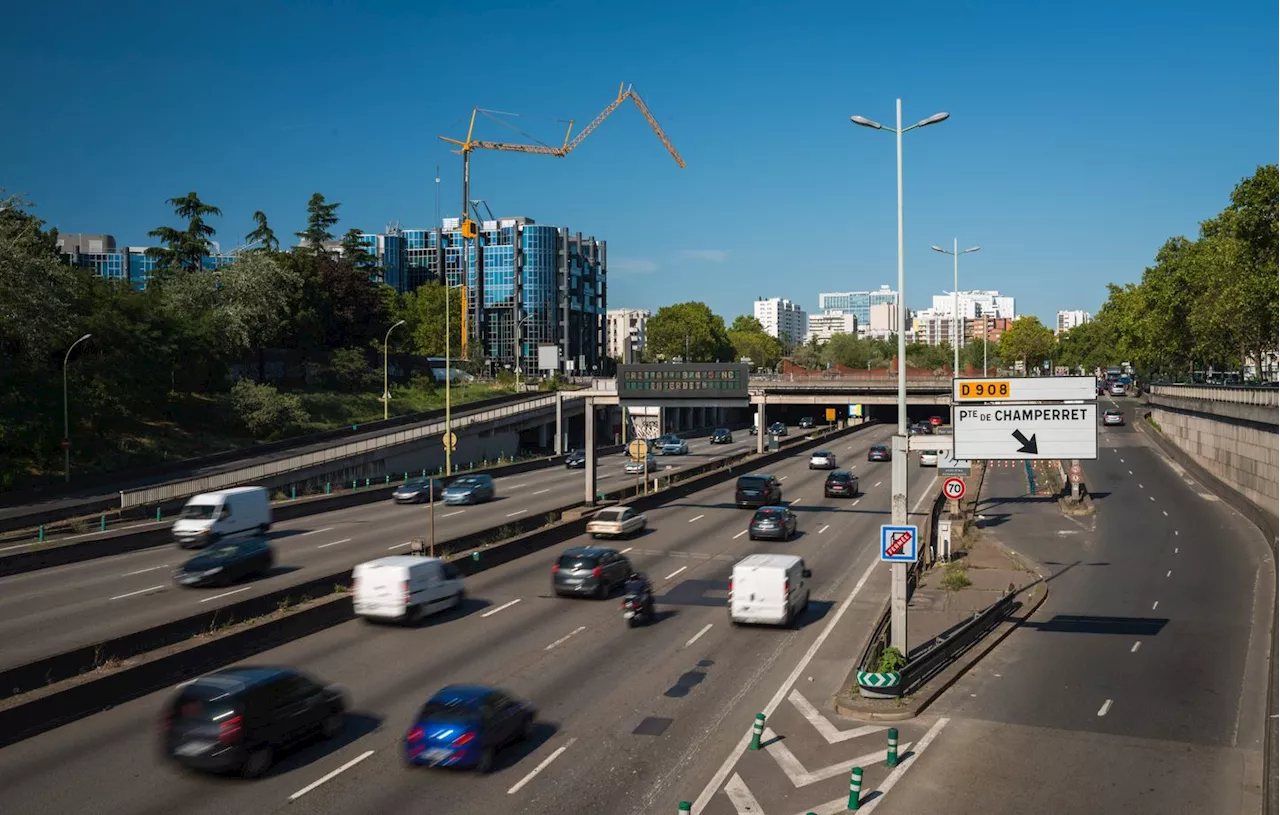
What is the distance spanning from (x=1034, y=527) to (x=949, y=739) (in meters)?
34.1

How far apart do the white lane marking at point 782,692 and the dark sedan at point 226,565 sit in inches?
706

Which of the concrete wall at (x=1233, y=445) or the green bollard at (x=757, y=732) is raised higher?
the concrete wall at (x=1233, y=445)

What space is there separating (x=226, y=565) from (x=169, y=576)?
3.65m

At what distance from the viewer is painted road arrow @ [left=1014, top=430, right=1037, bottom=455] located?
69.4 feet

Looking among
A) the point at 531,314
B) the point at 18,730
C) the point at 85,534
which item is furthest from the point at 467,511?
the point at 531,314

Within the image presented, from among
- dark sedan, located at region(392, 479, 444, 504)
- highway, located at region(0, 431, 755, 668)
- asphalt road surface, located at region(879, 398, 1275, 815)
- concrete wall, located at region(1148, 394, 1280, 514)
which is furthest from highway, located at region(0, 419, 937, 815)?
concrete wall, located at region(1148, 394, 1280, 514)

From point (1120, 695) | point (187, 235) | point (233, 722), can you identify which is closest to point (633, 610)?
point (1120, 695)

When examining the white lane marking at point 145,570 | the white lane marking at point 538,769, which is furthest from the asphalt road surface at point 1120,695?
the white lane marking at point 145,570

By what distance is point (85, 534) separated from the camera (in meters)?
41.2

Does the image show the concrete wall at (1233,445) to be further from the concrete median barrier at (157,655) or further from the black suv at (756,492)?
the concrete median barrier at (157,655)

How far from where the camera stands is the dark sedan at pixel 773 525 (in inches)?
1620

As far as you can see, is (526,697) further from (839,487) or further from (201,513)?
(839,487)

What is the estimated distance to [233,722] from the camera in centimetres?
1489

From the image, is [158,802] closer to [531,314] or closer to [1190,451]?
[1190,451]
